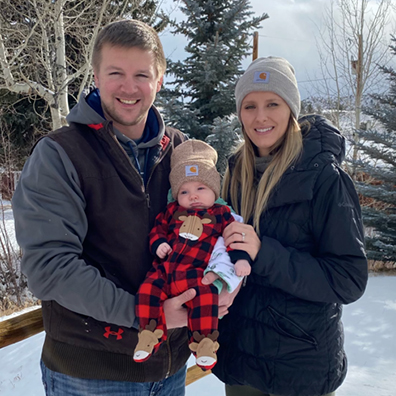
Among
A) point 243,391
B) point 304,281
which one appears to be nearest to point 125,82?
point 304,281

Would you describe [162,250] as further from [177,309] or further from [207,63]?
[207,63]

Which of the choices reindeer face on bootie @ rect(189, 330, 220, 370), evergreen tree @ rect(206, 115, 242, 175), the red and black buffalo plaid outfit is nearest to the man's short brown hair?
the red and black buffalo plaid outfit

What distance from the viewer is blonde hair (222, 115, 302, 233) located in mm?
1899

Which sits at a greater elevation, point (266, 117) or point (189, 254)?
point (266, 117)

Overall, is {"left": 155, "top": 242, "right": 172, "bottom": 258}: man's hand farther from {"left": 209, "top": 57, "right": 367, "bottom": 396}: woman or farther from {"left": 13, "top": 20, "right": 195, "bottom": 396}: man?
{"left": 209, "top": 57, "right": 367, "bottom": 396}: woman

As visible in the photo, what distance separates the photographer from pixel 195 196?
1.97 m

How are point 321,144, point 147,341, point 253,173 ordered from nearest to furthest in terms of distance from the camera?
point 147,341 → point 321,144 → point 253,173

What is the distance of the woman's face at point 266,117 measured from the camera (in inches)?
79.0

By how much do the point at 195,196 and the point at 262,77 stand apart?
0.76 metres

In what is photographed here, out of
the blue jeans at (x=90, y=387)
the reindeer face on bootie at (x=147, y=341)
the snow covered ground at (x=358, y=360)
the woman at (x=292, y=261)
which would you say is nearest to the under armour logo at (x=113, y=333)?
the reindeer face on bootie at (x=147, y=341)

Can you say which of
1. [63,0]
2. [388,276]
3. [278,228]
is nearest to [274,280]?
[278,228]

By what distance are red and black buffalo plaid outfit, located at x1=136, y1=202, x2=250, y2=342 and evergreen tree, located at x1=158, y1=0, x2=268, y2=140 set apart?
19.2 feet

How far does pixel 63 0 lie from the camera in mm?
7180

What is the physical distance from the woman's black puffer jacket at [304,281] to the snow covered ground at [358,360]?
2.19m
